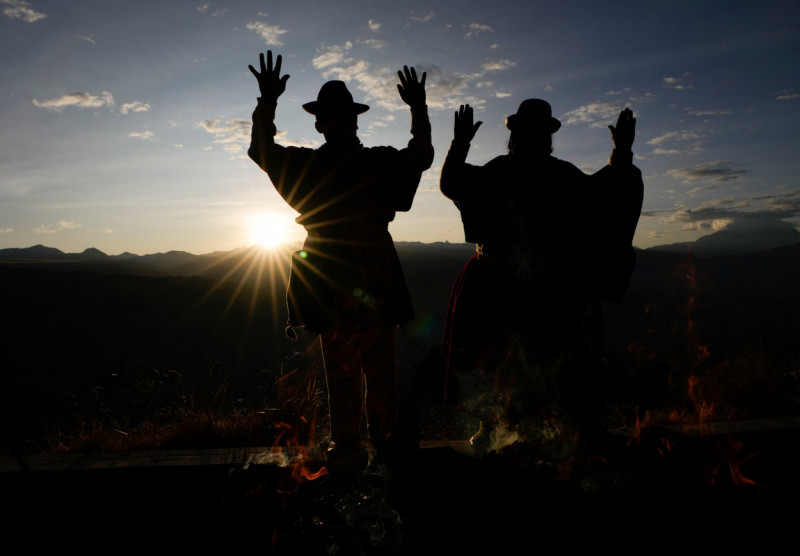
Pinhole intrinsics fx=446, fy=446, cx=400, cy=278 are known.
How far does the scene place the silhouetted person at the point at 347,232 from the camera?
9.06 feet

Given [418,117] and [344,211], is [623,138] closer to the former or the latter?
[418,117]

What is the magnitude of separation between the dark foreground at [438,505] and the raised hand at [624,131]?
1.92m

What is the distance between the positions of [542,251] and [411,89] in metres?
1.32

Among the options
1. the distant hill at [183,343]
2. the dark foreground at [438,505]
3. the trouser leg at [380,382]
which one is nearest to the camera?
the dark foreground at [438,505]

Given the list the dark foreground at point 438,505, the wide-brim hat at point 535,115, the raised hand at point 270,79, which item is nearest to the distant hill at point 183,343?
the dark foreground at point 438,505

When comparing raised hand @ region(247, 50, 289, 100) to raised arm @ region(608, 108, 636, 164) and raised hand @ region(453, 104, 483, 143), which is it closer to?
raised hand @ region(453, 104, 483, 143)

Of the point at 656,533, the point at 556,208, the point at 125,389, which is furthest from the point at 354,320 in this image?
the point at 125,389

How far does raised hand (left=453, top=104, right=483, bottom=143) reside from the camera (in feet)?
9.14

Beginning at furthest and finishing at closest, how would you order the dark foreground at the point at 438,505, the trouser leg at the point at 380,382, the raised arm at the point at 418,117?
the trouser leg at the point at 380,382
the raised arm at the point at 418,117
the dark foreground at the point at 438,505

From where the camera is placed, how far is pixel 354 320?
288 cm

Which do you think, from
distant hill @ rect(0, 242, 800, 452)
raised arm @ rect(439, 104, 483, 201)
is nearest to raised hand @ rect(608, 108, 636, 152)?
raised arm @ rect(439, 104, 483, 201)

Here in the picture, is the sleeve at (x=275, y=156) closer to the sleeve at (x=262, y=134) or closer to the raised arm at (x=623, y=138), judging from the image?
the sleeve at (x=262, y=134)

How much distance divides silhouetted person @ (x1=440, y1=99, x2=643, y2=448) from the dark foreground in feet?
1.65

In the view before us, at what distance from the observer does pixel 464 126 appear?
9.16 feet
